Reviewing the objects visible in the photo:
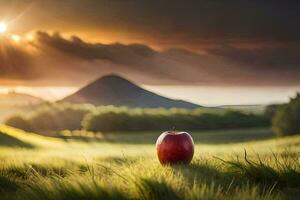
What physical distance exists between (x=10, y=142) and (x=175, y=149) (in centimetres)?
294

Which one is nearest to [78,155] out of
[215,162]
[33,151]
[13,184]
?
[33,151]

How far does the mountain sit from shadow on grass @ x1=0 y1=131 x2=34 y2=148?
1.16 metres

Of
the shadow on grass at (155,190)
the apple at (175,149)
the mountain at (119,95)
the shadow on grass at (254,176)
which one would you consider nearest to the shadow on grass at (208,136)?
the mountain at (119,95)

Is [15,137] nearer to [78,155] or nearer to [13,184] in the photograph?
[78,155]

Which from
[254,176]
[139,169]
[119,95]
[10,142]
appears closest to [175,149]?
[139,169]

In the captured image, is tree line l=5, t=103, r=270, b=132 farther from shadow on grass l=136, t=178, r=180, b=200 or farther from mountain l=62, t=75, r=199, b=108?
shadow on grass l=136, t=178, r=180, b=200

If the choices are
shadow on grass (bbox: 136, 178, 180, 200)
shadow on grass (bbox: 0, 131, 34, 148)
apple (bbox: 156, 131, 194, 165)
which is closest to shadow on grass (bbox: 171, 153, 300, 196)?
apple (bbox: 156, 131, 194, 165)

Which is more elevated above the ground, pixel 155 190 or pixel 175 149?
pixel 175 149

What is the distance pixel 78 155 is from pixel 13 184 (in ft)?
4.90

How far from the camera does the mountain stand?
31.6ft

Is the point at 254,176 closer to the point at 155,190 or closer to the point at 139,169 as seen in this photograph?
the point at 139,169

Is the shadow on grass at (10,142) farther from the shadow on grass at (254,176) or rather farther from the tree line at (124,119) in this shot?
the shadow on grass at (254,176)

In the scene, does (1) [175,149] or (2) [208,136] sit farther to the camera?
(2) [208,136]

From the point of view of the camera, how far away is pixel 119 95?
33.9 feet
